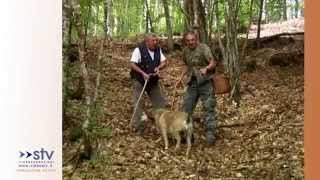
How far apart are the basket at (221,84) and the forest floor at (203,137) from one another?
5cm

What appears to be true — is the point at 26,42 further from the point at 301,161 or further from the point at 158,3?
the point at 301,161

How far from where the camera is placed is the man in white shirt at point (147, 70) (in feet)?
10.1

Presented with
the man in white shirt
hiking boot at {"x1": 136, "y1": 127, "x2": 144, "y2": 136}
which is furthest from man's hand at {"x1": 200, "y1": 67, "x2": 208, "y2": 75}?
hiking boot at {"x1": 136, "y1": 127, "x2": 144, "y2": 136}

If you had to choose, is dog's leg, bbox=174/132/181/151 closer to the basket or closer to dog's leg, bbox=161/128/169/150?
dog's leg, bbox=161/128/169/150

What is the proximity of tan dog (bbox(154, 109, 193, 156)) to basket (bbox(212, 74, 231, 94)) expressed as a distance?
24 centimetres

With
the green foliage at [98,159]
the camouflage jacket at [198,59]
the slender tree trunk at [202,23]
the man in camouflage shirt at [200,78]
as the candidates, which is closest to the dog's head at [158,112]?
the man in camouflage shirt at [200,78]

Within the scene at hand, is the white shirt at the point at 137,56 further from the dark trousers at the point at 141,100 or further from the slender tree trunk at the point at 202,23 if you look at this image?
the slender tree trunk at the point at 202,23

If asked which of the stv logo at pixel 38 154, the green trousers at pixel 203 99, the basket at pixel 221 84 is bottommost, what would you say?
the stv logo at pixel 38 154

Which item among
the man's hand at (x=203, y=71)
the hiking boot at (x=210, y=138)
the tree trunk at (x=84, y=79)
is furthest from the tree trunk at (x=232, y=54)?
the tree trunk at (x=84, y=79)

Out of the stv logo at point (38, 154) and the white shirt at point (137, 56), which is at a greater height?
the white shirt at point (137, 56)

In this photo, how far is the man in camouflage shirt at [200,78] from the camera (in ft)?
10.0

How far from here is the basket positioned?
3.05 metres

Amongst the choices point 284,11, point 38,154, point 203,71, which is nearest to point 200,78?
point 203,71

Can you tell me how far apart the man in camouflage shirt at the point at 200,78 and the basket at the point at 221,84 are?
1.0 inches
